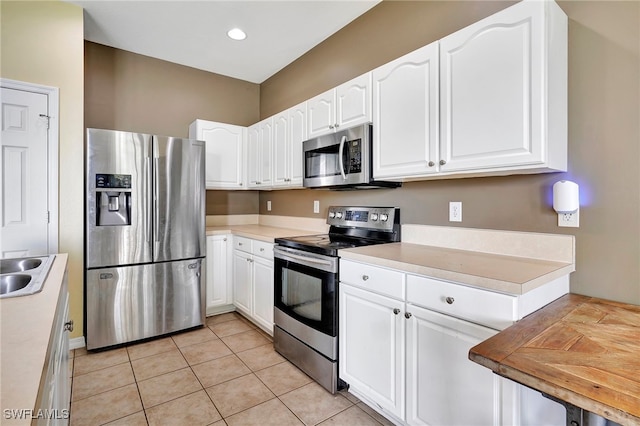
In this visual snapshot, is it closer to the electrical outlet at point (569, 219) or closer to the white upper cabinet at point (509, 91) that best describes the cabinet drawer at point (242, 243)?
the white upper cabinet at point (509, 91)

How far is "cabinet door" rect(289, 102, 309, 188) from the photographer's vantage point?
2.80m

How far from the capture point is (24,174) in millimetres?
2426

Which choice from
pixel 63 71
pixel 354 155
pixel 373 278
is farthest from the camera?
pixel 63 71

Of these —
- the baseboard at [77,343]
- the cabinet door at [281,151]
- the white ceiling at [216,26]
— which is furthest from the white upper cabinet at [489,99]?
Result: the baseboard at [77,343]

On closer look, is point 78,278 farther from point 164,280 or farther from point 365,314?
point 365,314

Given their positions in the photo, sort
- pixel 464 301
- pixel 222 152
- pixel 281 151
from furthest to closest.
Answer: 1. pixel 222 152
2. pixel 281 151
3. pixel 464 301

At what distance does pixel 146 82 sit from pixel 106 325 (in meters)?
2.45

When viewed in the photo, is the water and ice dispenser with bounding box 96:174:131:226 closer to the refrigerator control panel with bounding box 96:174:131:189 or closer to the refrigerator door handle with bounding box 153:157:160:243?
the refrigerator control panel with bounding box 96:174:131:189

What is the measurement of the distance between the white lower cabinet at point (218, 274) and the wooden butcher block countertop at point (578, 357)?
279 centimetres

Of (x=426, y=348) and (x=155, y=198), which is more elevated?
(x=155, y=198)

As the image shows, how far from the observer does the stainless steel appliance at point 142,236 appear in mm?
2584

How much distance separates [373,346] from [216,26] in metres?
2.91

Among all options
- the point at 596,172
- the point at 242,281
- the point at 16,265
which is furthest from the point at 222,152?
the point at 596,172

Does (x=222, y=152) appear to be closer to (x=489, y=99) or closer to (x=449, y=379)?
(x=489, y=99)
